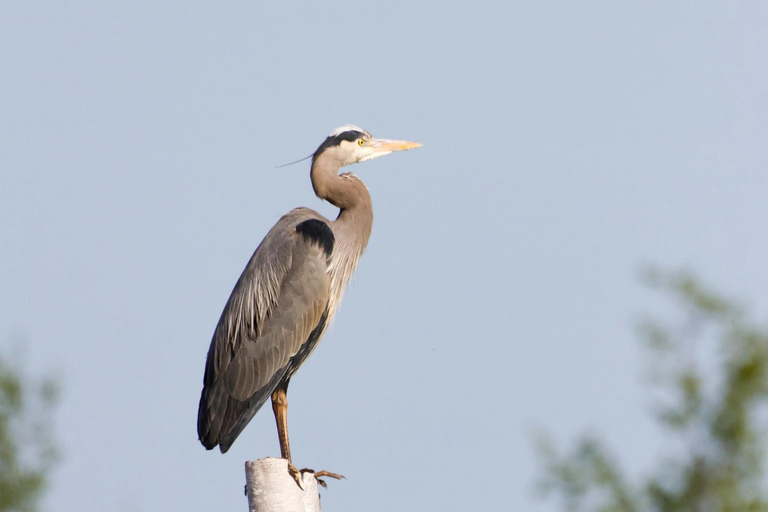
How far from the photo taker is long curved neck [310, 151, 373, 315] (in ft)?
23.4

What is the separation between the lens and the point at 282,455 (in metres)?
6.31

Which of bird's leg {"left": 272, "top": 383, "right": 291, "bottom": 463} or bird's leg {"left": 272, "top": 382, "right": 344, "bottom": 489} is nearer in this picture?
bird's leg {"left": 272, "top": 382, "right": 344, "bottom": 489}

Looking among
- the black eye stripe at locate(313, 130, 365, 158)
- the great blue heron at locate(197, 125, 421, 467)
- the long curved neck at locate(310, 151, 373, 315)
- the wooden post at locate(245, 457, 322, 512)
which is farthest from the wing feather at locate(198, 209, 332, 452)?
the wooden post at locate(245, 457, 322, 512)

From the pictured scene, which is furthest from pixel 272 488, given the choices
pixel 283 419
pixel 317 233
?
pixel 317 233

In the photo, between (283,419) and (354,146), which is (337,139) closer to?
(354,146)

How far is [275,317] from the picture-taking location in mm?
6797

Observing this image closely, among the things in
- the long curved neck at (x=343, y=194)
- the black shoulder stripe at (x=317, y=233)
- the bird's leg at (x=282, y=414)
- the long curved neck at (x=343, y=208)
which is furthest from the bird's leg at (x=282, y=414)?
the long curved neck at (x=343, y=194)

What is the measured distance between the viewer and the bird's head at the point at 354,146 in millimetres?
7301

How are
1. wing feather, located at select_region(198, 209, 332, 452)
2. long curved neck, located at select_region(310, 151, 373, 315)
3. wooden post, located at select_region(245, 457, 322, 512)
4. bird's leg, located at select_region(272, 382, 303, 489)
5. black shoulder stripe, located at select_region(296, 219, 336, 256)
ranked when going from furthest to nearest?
long curved neck, located at select_region(310, 151, 373, 315)
black shoulder stripe, located at select_region(296, 219, 336, 256)
wing feather, located at select_region(198, 209, 332, 452)
bird's leg, located at select_region(272, 382, 303, 489)
wooden post, located at select_region(245, 457, 322, 512)

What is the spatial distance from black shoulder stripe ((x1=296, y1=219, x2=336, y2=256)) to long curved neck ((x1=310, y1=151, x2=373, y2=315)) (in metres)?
0.15

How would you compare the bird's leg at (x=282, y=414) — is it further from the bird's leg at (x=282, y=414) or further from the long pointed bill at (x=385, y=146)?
the long pointed bill at (x=385, y=146)

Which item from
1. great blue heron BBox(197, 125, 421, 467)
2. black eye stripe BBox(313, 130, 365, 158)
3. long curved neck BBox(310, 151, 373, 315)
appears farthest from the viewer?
black eye stripe BBox(313, 130, 365, 158)

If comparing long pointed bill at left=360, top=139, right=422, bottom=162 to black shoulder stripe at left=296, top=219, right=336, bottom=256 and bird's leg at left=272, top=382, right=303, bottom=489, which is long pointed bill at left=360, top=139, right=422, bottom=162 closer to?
black shoulder stripe at left=296, top=219, right=336, bottom=256

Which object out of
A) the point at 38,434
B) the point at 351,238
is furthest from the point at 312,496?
the point at 38,434
